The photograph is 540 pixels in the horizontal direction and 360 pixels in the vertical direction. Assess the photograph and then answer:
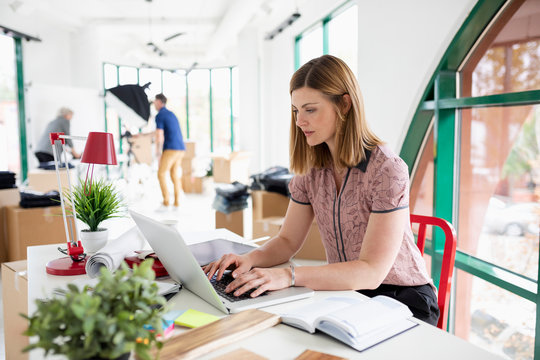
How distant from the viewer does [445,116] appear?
277 centimetres

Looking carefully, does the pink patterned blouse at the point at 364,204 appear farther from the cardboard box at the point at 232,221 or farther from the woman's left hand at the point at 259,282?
the cardboard box at the point at 232,221

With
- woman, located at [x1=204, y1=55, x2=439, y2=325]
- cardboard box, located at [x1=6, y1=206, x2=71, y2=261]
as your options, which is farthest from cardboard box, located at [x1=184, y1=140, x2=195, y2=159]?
woman, located at [x1=204, y1=55, x2=439, y2=325]

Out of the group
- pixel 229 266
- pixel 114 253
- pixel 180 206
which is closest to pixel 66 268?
pixel 114 253

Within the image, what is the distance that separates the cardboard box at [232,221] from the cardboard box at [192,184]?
4445mm

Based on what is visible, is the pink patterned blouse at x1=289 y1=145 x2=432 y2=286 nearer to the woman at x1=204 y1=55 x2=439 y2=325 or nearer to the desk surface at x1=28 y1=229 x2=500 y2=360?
the woman at x1=204 y1=55 x2=439 y2=325

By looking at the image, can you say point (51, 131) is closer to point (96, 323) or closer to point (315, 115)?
point (315, 115)

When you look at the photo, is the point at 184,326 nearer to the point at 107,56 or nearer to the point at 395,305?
the point at 395,305

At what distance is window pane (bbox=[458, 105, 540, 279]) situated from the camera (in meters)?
2.24

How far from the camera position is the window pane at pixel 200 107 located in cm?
1119

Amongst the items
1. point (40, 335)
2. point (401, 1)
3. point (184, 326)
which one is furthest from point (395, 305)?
point (401, 1)

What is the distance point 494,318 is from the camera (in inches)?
99.0

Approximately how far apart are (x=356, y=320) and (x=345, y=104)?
32.1 inches

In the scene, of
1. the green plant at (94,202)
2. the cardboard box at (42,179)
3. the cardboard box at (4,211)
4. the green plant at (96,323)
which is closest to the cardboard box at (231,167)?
the cardboard box at (42,179)

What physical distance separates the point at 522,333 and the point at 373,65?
2.44m
